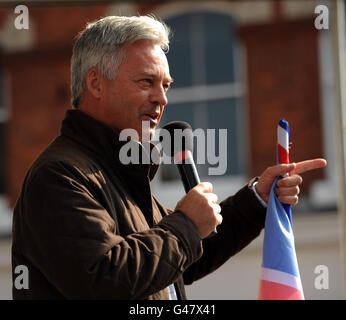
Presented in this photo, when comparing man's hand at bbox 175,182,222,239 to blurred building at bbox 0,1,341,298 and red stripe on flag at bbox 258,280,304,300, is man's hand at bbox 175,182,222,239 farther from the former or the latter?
blurred building at bbox 0,1,341,298

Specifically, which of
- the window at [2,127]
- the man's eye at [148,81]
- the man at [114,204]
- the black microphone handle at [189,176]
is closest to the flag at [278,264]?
the man at [114,204]

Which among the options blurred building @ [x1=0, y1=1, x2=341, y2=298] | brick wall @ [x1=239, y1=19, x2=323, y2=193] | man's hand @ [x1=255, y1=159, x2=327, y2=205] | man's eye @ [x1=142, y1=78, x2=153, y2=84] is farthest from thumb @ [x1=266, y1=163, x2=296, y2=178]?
brick wall @ [x1=239, y1=19, x2=323, y2=193]

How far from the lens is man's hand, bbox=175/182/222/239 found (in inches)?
78.1

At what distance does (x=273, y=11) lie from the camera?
7.33 metres

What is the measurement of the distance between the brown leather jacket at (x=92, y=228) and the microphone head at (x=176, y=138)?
0.50 ft

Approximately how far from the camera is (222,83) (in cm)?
755

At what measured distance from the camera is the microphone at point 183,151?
219cm

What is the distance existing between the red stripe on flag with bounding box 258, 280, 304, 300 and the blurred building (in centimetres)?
471

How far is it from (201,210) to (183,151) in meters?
0.34

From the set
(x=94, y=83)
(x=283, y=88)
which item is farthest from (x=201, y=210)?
(x=283, y=88)

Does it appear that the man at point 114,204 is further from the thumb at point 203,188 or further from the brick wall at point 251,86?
the brick wall at point 251,86

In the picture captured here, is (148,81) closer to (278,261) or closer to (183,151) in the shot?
(183,151)

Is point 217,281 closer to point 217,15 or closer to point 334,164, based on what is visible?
point 334,164

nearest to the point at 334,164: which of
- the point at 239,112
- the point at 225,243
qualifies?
the point at 239,112
